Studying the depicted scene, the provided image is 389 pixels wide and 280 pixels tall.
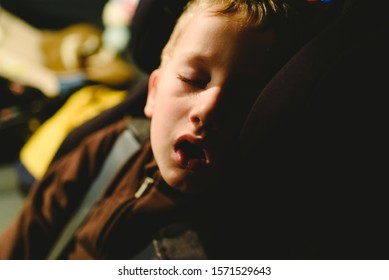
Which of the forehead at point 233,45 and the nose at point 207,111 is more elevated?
the forehead at point 233,45

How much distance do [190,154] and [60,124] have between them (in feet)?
2.41

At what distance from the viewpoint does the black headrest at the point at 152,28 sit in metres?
0.64

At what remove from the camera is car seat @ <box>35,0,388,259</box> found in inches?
17.7

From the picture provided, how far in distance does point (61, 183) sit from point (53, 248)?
13cm

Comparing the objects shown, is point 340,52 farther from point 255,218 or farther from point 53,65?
point 53,65

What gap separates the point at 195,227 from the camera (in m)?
0.62

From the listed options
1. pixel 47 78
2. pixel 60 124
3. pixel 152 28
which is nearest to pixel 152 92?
pixel 152 28

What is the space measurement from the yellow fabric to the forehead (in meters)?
0.64

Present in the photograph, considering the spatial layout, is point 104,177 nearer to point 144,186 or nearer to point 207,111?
point 144,186

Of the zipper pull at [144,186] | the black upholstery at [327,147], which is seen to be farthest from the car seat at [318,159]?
the zipper pull at [144,186]

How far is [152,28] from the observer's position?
2.20 ft

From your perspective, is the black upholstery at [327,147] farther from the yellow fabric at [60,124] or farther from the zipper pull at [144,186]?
the yellow fabric at [60,124]

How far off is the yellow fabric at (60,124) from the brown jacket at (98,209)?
258 millimetres
